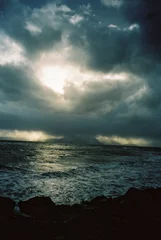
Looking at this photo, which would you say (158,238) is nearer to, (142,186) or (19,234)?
(19,234)

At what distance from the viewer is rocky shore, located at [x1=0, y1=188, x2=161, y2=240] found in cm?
633

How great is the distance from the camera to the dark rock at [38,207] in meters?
8.25

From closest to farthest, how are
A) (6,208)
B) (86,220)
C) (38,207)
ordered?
1. (86,220)
2. (6,208)
3. (38,207)

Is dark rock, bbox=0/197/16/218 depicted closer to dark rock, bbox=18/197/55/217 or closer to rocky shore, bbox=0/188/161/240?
rocky shore, bbox=0/188/161/240

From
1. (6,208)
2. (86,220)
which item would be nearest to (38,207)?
(6,208)

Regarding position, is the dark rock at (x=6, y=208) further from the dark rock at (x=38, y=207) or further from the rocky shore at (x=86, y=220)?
the dark rock at (x=38, y=207)

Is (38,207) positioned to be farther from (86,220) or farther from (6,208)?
(86,220)

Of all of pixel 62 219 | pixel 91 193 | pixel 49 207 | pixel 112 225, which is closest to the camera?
pixel 112 225

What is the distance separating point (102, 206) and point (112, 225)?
6.72 ft

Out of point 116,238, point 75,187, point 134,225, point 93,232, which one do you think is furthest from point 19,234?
point 75,187

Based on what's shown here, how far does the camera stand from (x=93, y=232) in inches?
253

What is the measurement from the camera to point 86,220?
7.07 metres

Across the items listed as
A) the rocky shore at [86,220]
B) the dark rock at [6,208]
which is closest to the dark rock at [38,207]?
the rocky shore at [86,220]

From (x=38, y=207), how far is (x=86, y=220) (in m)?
2.77
